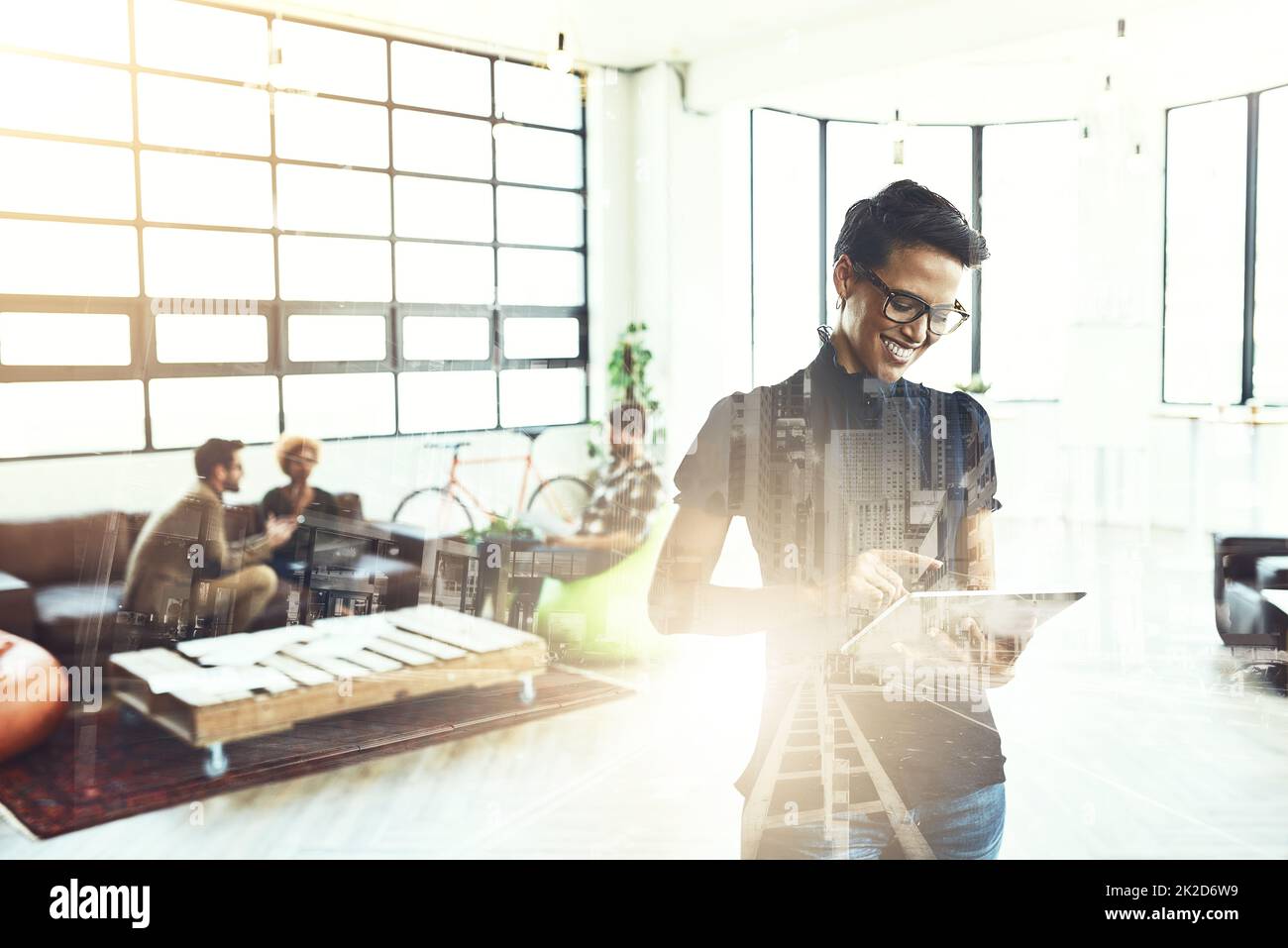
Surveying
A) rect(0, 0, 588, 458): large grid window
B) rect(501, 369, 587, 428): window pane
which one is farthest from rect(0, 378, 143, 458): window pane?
rect(501, 369, 587, 428): window pane

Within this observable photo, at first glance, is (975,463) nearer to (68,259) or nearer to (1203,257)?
(1203,257)

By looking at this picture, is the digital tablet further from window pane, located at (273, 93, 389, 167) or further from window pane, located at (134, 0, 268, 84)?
window pane, located at (134, 0, 268, 84)

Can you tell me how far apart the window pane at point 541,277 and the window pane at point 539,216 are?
0.08 feet

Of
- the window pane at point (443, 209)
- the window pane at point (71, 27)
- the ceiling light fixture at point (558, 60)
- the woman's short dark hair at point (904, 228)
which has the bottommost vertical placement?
the woman's short dark hair at point (904, 228)

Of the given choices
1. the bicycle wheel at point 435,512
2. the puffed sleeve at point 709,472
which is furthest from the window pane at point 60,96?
the puffed sleeve at point 709,472

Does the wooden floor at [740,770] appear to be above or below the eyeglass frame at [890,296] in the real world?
below

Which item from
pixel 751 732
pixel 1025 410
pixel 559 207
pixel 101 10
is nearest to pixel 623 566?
pixel 751 732

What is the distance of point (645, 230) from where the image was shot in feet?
5.73

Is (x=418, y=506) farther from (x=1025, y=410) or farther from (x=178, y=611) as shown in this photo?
(x=1025, y=410)

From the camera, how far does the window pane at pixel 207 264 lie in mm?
1523

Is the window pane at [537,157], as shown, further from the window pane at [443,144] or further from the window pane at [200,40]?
the window pane at [200,40]

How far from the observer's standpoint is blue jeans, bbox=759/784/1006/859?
1.36m

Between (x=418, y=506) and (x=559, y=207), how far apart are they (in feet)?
2.11

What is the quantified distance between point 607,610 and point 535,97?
0.97 metres
